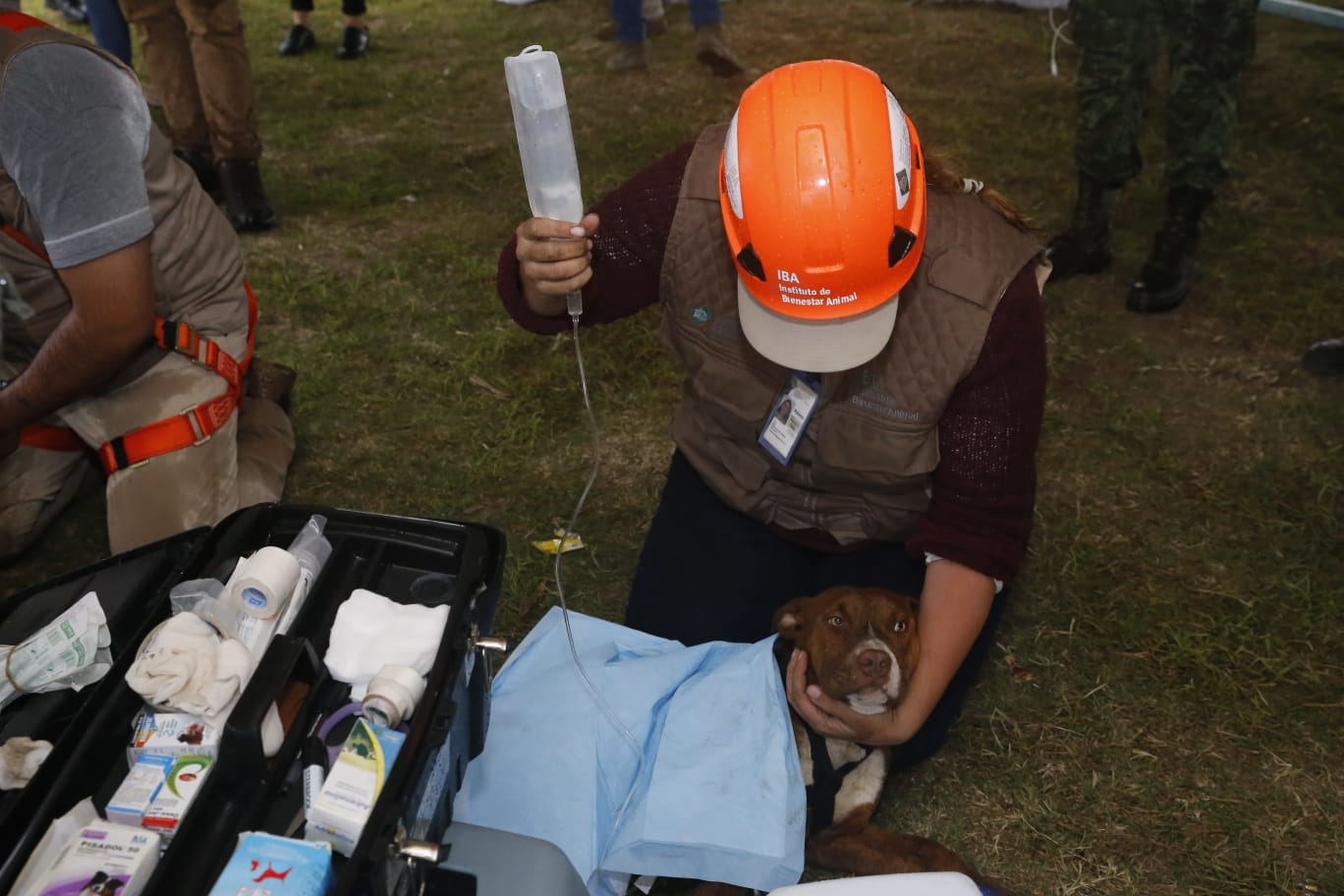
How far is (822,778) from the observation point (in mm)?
1857

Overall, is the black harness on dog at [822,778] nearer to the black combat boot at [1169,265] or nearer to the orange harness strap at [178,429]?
the orange harness strap at [178,429]

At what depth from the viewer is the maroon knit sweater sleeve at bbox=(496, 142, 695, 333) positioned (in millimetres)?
1924

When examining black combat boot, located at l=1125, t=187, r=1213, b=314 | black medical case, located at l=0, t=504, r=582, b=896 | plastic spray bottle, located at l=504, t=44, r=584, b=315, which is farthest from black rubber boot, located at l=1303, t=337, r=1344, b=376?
black medical case, located at l=0, t=504, r=582, b=896

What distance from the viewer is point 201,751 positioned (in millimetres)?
1178

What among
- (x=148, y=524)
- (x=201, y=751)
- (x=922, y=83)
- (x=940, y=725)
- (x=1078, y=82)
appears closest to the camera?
(x=201, y=751)

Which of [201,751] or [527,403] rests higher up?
[201,751]

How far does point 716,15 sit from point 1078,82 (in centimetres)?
245

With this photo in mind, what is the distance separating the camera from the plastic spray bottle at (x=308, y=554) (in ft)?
4.48

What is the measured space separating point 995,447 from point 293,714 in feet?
3.76

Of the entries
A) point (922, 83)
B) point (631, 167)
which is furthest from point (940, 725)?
point (922, 83)

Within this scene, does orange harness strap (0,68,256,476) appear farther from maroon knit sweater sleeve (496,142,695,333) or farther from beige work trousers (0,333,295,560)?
maroon knit sweater sleeve (496,142,695,333)

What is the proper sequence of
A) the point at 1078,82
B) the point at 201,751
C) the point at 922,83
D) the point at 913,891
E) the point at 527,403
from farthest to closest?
the point at 922,83
the point at 1078,82
the point at 527,403
the point at 913,891
the point at 201,751

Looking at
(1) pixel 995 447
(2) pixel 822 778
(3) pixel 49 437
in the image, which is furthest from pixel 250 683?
(3) pixel 49 437

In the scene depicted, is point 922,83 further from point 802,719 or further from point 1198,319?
point 802,719
